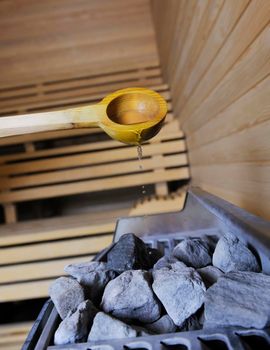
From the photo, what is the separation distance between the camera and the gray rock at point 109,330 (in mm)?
489

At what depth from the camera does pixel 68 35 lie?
3.36 metres

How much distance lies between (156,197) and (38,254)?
2.72 ft

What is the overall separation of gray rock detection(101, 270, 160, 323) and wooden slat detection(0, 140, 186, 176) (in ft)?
5.39

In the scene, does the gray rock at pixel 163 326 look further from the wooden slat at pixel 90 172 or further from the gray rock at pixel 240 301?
the wooden slat at pixel 90 172

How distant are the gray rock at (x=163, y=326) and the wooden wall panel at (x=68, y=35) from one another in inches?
121

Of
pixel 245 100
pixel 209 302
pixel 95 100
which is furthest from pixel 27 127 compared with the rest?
pixel 95 100

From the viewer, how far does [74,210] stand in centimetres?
284

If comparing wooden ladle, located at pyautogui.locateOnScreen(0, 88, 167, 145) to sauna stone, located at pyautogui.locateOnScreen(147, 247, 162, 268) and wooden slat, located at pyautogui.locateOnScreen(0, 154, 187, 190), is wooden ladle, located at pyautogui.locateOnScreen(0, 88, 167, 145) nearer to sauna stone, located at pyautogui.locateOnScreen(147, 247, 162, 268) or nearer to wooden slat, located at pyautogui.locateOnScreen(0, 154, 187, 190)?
sauna stone, located at pyautogui.locateOnScreen(147, 247, 162, 268)

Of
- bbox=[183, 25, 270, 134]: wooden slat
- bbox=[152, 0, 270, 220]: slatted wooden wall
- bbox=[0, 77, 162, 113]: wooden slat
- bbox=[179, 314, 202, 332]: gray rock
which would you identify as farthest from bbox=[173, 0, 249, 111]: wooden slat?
bbox=[0, 77, 162, 113]: wooden slat

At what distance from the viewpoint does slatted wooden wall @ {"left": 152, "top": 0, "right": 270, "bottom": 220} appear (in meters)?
0.77

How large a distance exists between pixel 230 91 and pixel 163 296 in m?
0.71

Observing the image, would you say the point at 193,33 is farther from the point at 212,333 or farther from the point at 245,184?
the point at 212,333

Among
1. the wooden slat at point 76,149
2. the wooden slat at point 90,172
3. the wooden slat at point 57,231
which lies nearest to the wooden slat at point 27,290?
the wooden slat at point 57,231

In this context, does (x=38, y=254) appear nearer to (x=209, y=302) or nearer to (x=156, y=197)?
(x=156, y=197)
